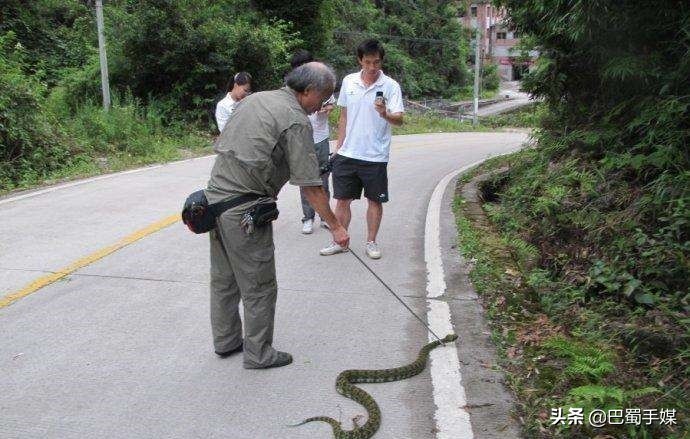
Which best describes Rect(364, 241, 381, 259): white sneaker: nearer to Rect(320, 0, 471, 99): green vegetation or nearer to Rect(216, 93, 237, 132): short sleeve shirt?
Rect(216, 93, 237, 132): short sleeve shirt

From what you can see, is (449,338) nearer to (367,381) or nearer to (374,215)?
(367,381)

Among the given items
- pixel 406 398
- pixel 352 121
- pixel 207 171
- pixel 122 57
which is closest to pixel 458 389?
pixel 406 398

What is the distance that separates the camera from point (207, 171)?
40.3 feet

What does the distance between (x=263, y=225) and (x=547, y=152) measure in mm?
6062

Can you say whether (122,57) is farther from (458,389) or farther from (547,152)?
(458,389)

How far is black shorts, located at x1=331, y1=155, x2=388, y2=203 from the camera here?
645cm

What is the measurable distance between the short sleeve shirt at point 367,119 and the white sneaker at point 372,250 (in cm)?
93

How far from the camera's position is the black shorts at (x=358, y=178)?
21.2 feet

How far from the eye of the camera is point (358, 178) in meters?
6.60

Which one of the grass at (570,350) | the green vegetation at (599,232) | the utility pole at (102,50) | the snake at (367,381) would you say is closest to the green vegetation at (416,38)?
the utility pole at (102,50)

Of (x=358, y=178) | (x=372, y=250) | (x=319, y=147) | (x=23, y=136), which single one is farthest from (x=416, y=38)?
(x=372, y=250)

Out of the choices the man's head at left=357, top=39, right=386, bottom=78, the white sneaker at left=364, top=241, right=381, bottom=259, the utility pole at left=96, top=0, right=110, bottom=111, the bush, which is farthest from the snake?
the utility pole at left=96, top=0, right=110, bottom=111

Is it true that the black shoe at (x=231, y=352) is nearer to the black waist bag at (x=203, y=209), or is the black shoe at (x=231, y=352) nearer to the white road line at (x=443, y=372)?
the black waist bag at (x=203, y=209)

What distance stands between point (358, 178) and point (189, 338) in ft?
8.98
